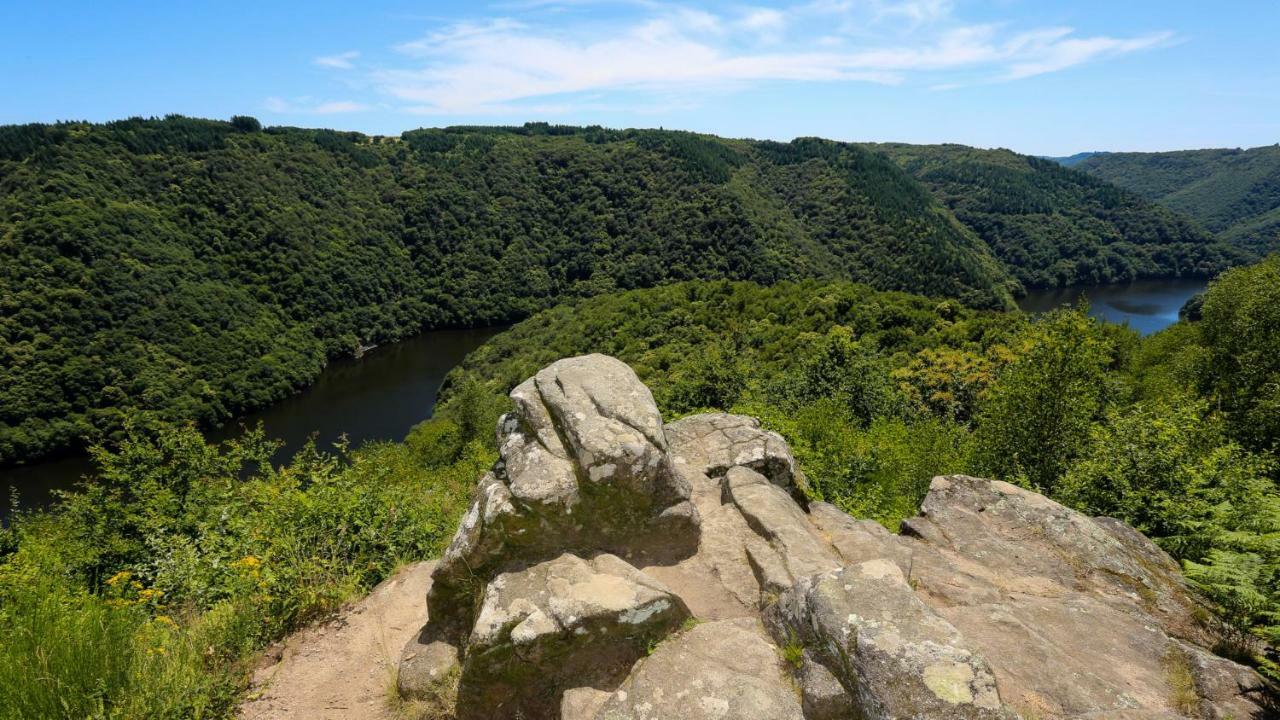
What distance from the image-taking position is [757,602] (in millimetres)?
7512

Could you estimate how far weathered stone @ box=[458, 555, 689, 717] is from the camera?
20.8 ft

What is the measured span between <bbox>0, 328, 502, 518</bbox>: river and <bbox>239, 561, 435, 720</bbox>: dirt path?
57.9 m

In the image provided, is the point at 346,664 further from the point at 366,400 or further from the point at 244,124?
the point at 244,124

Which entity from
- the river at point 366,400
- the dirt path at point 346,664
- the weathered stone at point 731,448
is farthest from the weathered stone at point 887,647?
the river at point 366,400

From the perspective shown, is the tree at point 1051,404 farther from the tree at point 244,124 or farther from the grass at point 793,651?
the tree at point 244,124

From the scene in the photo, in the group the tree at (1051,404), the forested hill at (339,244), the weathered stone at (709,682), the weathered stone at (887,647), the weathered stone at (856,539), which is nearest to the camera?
the weathered stone at (887,647)

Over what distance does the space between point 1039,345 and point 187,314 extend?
375 feet

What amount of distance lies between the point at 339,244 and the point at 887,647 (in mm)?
154841

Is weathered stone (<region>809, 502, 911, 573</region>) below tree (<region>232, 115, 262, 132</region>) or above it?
below

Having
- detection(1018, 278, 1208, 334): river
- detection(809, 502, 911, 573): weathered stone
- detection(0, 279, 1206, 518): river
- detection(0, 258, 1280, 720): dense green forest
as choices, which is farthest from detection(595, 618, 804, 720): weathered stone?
detection(1018, 278, 1208, 334): river

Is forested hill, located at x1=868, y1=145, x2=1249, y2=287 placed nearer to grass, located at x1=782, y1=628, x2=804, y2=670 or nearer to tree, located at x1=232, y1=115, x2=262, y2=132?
grass, located at x1=782, y1=628, x2=804, y2=670

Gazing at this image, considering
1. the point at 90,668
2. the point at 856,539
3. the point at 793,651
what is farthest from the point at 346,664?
the point at 856,539

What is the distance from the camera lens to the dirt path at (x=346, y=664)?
6.82 metres

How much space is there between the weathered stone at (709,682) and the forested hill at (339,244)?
77.2 m
